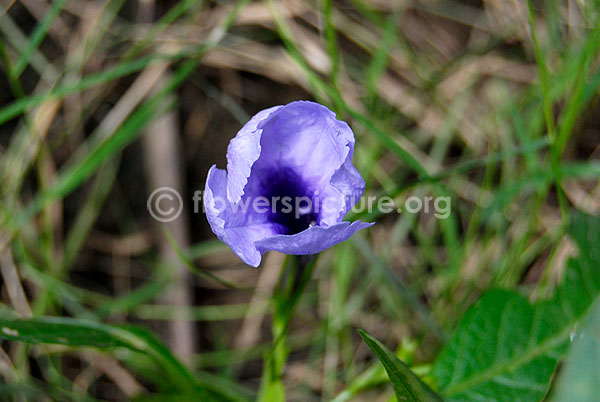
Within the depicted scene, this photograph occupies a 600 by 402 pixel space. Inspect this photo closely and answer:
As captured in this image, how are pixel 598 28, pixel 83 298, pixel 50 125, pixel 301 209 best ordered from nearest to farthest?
pixel 301 209 → pixel 598 28 → pixel 83 298 → pixel 50 125

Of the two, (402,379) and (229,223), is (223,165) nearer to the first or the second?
(229,223)

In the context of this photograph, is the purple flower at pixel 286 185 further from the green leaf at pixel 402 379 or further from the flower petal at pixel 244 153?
the green leaf at pixel 402 379

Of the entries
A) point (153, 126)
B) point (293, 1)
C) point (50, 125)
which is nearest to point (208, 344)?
point (153, 126)

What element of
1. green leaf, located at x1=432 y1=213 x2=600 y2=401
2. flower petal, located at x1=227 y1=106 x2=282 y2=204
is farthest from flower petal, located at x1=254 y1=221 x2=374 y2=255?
green leaf, located at x1=432 y1=213 x2=600 y2=401

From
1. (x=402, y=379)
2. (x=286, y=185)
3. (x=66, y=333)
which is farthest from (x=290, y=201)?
(x=66, y=333)

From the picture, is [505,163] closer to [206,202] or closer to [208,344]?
[208,344]

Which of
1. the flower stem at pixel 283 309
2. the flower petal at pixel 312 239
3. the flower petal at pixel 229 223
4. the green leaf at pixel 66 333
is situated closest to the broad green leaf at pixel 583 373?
the flower petal at pixel 312 239

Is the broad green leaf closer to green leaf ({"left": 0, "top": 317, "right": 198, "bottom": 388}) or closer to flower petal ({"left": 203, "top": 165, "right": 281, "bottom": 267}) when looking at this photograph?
flower petal ({"left": 203, "top": 165, "right": 281, "bottom": 267})
